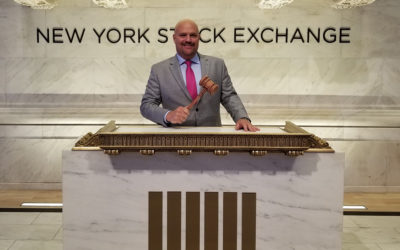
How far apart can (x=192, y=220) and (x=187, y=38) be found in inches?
50.6

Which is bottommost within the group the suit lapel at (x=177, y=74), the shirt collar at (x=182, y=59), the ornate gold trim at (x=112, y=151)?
the ornate gold trim at (x=112, y=151)

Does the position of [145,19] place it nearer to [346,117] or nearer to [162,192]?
[346,117]

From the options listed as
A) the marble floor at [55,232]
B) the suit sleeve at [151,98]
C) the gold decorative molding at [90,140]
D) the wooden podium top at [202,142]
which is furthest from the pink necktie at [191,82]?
the marble floor at [55,232]

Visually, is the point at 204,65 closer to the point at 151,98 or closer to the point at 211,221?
the point at 151,98

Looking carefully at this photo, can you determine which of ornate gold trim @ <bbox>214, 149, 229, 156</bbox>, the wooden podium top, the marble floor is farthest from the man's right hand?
the marble floor

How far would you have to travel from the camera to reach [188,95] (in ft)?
11.4

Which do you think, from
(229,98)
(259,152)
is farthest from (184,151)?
(229,98)

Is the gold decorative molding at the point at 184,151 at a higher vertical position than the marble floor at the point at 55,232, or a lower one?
higher

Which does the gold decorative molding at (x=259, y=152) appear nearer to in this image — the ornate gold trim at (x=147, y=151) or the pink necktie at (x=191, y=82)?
the ornate gold trim at (x=147, y=151)

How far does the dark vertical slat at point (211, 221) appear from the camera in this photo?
278cm

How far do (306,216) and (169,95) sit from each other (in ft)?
4.48

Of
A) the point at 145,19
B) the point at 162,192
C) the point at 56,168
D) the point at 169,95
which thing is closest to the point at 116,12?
the point at 145,19

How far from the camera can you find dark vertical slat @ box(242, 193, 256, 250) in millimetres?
2781

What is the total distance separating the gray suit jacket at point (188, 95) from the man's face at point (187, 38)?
0.16 meters
